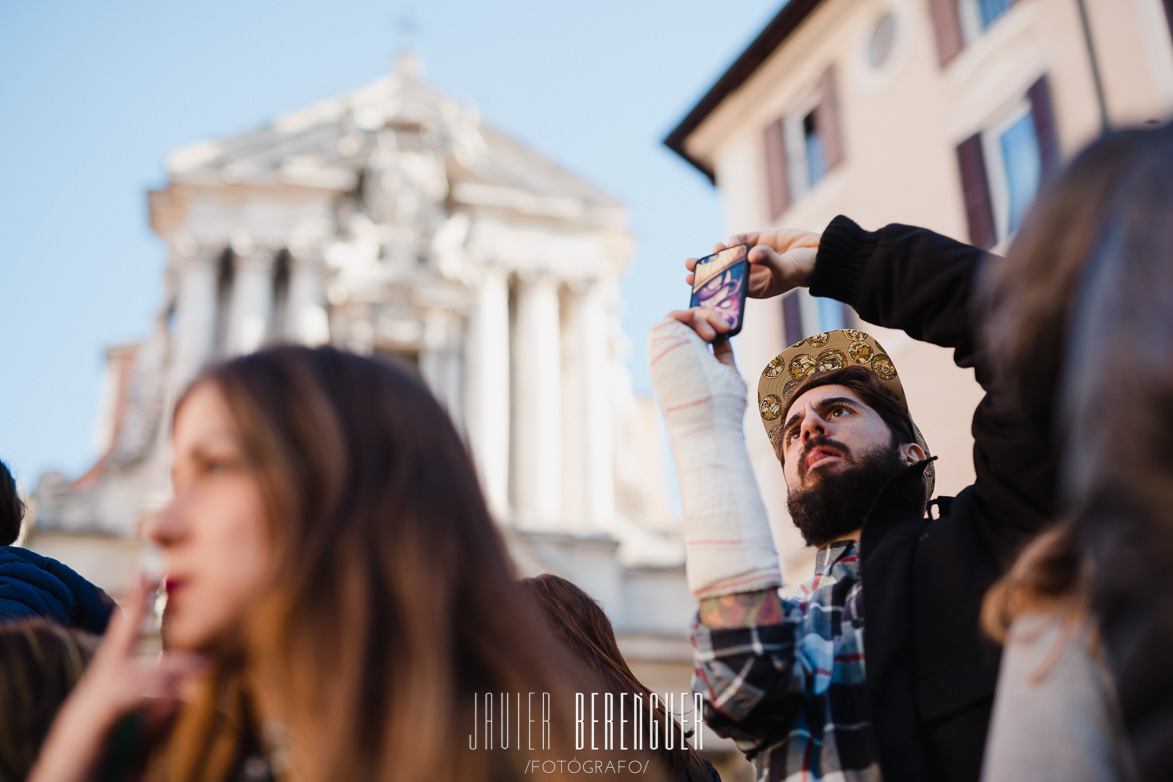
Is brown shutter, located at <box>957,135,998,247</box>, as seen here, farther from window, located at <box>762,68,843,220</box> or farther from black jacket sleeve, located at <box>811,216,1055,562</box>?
black jacket sleeve, located at <box>811,216,1055,562</box>

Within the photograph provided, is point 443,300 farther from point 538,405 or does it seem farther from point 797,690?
point 797,690

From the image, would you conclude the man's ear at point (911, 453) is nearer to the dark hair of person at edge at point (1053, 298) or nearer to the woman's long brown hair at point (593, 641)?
the woman's long brown hair at point (593, 641)

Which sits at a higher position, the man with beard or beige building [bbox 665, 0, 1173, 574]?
beige building [bbox 665, 0, 1173, 574]

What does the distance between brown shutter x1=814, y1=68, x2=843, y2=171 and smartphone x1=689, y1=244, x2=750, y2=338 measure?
10458 mm

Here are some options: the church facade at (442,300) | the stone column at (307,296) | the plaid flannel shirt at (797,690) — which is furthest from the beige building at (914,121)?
the plaid flannel shirt at (797,690)

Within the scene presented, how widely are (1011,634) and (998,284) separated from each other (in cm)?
45

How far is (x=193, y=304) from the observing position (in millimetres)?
17609

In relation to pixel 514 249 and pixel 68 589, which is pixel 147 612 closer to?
pixel 68 589

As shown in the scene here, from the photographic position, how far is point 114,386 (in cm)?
2500

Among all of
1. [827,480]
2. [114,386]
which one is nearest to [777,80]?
[827,480]

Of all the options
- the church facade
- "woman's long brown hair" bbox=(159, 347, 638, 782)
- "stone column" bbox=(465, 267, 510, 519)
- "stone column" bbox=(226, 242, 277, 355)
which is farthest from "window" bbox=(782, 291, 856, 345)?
"woman's long brown hair" bbox=(159, 347, 638, 782)

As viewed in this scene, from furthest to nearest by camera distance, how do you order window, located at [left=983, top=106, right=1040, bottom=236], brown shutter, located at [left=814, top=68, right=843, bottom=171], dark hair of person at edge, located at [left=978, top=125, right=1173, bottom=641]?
brown shutter, located at [left=814, top=68, right=843, bottom=171] < window, located at [left=983, top=106, right=1040, bottom=236] < dark hair of person at edge, located at [left=978, top=125, right=1173, bottom=641]

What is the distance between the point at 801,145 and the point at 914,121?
77.9 inches

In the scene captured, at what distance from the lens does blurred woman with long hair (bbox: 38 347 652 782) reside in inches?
67.6
